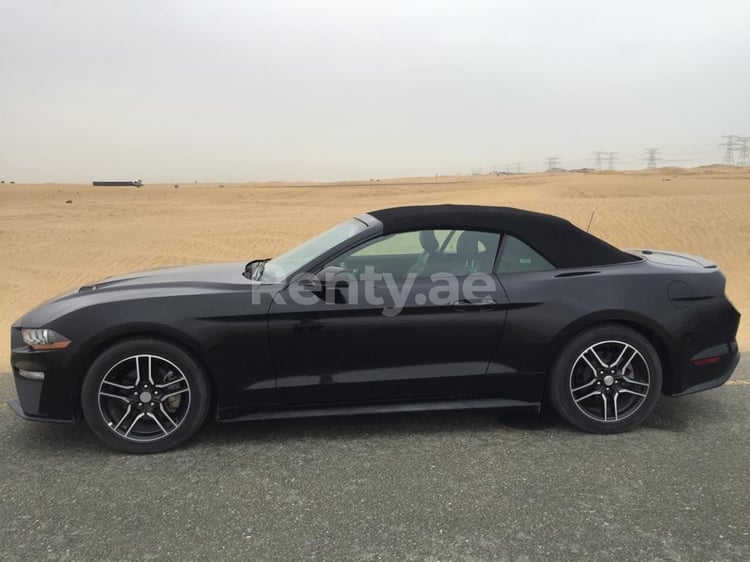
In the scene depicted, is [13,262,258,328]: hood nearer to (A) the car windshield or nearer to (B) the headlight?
(B) the headlight

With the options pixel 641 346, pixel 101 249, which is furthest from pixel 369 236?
pixel 101 249

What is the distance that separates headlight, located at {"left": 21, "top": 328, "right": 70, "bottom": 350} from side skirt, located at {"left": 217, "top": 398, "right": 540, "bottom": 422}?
992mm

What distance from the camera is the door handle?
349cm

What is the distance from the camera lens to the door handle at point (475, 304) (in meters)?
3.49

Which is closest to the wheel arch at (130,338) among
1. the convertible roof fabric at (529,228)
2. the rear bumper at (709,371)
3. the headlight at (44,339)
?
the headlight at (44,339)

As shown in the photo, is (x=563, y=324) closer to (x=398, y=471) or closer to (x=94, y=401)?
(x=398, y=471)

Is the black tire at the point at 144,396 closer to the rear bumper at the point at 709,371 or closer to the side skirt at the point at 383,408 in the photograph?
the side skirt at the point at 383,408

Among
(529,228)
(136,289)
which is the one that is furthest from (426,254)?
(136,289)

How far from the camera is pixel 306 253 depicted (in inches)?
154

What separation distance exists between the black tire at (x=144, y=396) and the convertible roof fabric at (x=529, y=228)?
1.47m

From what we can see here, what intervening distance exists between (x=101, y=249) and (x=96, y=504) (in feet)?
38.4

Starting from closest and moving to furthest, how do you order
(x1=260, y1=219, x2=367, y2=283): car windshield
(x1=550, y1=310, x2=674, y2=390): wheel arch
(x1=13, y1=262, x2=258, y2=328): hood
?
(x1=13, y1=262, x2=258, y2=328): hood
(x1=550, y1=310, x2=674, y2=390): wheel arch
(x1=260, y1=219, x2=367, y2=283): car windshield

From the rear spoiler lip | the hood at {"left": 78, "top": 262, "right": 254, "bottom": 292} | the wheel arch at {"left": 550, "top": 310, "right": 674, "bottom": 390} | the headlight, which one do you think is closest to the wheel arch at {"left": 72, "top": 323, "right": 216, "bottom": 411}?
the headlight

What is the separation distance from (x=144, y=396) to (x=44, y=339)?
64 cm
